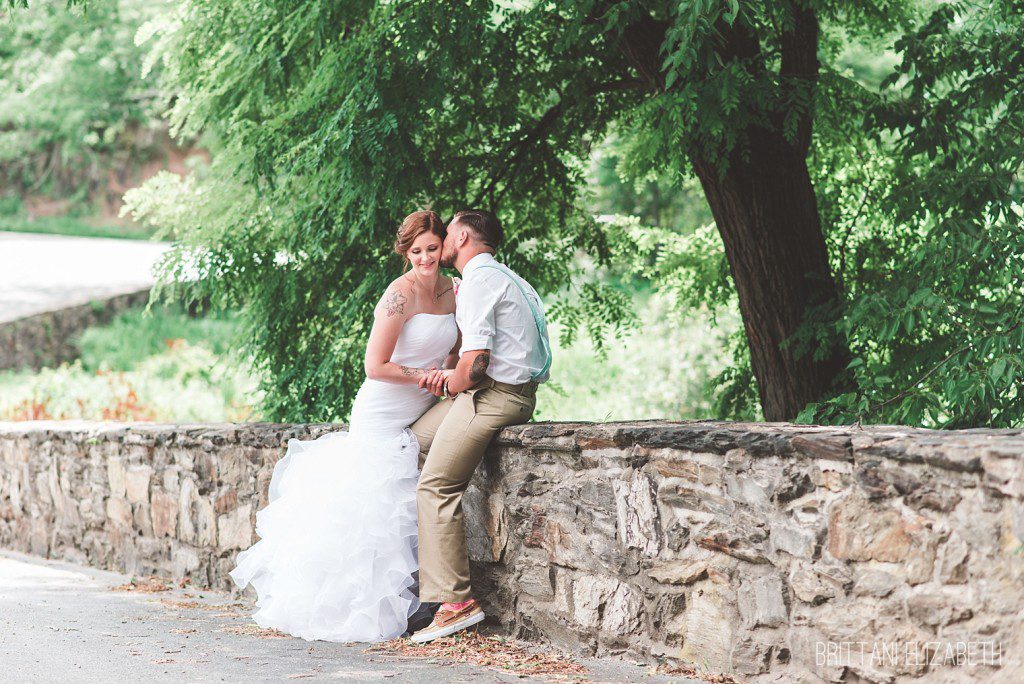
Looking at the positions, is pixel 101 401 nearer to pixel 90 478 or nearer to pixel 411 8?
pixel 90 478

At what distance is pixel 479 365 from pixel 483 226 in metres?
0.73

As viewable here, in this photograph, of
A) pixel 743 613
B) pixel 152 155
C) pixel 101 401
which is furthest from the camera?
pixel 152 155

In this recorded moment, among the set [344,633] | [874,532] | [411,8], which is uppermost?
[411,8]

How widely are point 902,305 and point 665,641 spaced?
8.92ft

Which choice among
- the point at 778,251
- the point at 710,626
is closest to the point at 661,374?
the point at 778,251

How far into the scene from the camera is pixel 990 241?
5453 millimetres

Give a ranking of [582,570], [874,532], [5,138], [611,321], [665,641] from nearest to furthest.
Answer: [874,532] → [665,641] → [582,570] → [611,321] → [5,138]

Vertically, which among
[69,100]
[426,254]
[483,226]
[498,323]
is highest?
[69,100]

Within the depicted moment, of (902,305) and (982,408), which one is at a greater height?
(902,305)

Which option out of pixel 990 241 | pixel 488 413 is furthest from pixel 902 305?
pixel 488 413

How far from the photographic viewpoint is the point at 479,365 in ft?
15.6

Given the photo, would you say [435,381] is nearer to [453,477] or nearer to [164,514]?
[453,477]

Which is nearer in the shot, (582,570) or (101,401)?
(582,570)

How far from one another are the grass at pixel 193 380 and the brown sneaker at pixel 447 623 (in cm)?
708
